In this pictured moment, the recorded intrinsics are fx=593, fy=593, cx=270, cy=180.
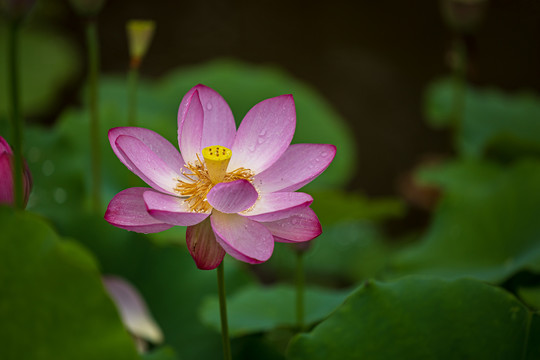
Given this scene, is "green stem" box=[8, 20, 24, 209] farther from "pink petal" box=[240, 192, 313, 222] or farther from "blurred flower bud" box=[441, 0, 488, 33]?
"blurred flower bud" box=[441, 0, 488, 33]

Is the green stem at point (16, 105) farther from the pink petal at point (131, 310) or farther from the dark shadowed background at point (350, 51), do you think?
the dark shadowed background at point (350, 51)

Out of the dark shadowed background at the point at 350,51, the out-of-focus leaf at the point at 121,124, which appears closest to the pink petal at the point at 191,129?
the out-of-focus leaf at the point at 121,124

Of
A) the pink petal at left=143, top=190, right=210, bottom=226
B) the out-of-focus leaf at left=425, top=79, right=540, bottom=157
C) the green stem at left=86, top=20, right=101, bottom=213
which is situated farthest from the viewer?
the out-of-focus leaf at left=425, top=79, right=540, bottom=157

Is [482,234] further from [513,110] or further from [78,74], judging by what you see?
[78,74]

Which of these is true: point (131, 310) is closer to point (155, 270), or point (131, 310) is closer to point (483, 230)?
point (155, 270)

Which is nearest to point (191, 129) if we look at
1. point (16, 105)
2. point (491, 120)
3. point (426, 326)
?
point (16, 105)

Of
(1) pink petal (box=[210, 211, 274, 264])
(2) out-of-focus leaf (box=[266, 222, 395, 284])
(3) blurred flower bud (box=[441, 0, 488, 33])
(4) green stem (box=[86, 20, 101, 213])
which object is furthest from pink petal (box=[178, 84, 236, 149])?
(2) out-of-focus leaf (box=[266, 222, 395, 284])
